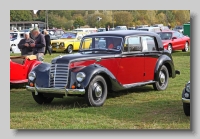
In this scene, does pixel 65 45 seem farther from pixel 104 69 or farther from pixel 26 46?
pixel 104 69

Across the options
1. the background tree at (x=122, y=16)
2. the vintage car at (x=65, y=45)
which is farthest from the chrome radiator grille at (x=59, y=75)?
the vintage car at (x=65, y=45)

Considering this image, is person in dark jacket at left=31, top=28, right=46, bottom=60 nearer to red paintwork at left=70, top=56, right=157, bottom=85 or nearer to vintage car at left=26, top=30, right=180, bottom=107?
vintage car at left=26, top=30, right=180, bottom=107

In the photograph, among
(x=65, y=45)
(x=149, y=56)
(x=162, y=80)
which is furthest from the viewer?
(x=65, y=45)

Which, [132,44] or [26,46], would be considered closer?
[132,44]

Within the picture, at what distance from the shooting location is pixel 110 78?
9188mm

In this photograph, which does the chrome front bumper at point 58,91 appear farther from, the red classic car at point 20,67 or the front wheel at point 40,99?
the red classic car at point 20,67

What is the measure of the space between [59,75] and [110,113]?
1.47 meters

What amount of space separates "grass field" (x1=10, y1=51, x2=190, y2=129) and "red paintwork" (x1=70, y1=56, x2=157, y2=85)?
435 mm

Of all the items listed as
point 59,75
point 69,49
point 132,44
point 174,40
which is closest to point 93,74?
point 59,75

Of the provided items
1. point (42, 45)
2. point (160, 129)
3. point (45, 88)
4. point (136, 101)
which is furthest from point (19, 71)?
point (160, 129)

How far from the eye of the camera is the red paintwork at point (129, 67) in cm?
929

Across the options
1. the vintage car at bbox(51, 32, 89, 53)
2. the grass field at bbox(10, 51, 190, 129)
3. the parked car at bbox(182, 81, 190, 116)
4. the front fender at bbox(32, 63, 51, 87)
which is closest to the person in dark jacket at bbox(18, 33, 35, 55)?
the grass field at bbox(10, 51, 190, 129)

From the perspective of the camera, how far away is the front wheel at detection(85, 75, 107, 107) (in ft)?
28.2

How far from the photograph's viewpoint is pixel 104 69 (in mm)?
9008
